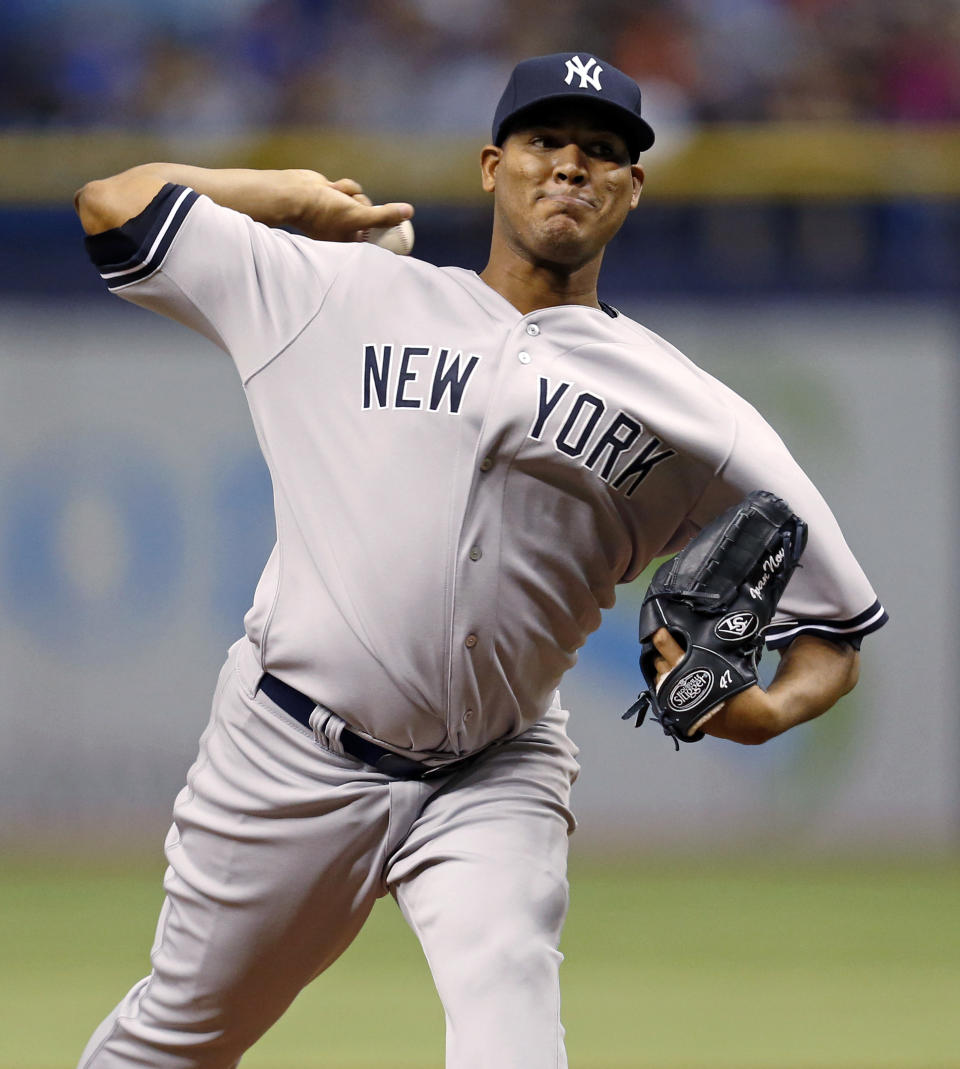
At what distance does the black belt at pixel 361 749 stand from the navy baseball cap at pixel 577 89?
114 centimetres

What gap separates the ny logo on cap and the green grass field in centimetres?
276

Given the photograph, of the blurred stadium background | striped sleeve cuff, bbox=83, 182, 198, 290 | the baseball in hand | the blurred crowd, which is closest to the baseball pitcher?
striped sleeve cuff, bbox=83, 182, 198, 290

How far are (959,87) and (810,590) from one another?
23.1 feet

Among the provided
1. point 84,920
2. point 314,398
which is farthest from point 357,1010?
point 314,398

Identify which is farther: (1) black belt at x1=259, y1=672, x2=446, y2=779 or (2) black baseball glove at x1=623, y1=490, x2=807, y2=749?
A: (1) black belt at x1=259, y1=672, x2=446, y2=779

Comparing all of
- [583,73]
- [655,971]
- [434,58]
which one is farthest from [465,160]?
[583,73]

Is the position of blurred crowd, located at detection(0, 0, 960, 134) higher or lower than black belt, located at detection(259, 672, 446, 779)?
higher

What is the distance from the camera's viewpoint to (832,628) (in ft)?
10.3

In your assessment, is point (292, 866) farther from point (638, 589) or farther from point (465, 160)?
point (465, 160)

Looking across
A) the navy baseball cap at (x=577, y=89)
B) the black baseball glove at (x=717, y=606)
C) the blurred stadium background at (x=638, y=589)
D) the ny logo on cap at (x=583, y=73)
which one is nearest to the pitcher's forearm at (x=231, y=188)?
the navy baseball cap at (x=577, y=89)

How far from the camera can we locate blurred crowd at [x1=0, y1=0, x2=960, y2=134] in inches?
362

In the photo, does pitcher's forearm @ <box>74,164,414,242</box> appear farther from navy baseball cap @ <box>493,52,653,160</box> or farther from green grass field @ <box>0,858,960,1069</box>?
green grass field @ <box>0,858,960,1069</box>

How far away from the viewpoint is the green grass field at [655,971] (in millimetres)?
4941

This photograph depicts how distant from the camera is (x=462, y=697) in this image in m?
3.14
